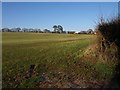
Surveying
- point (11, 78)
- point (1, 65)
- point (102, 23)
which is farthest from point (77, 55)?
point (11, 78)

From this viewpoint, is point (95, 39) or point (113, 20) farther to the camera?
point (95, 39)

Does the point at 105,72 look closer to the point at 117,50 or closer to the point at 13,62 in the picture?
the point at 117,50

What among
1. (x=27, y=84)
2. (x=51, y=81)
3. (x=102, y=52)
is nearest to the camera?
(x=27, y=84)

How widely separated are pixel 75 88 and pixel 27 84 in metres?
2.10

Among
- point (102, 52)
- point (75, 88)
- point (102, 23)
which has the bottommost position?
point (75, 88)

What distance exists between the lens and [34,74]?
13.4 m

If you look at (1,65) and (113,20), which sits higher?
(113,20)

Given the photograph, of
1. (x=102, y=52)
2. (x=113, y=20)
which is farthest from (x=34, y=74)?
(x=113, y=20)

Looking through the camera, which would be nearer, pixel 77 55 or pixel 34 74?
pixel 34 74

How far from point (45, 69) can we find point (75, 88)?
303cm

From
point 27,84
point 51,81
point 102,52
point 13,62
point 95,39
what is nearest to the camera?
point 27,84

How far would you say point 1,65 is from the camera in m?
15.1

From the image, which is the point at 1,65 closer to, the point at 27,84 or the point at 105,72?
the point at 27,84

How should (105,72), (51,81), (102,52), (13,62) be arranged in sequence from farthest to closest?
(102,52), (13,62), (105,72), (51,81)
